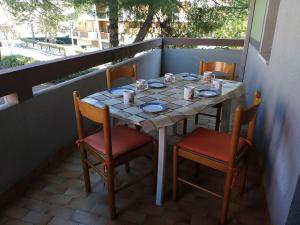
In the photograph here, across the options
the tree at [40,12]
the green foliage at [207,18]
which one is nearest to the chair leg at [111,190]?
the tree at [40,12]

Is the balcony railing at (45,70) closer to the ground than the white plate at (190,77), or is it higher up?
higher up

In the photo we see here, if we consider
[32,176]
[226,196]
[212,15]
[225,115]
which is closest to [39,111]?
[32,176]

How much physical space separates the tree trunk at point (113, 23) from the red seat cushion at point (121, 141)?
328cm

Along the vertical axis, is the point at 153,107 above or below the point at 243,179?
above

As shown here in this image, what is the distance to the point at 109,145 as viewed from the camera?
132 cm

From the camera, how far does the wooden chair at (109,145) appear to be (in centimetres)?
130

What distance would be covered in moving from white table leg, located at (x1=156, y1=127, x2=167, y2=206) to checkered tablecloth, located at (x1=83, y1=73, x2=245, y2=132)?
91mm

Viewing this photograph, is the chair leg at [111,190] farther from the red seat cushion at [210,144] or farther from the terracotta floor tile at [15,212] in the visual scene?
the terracotta floor tile at [15,212]

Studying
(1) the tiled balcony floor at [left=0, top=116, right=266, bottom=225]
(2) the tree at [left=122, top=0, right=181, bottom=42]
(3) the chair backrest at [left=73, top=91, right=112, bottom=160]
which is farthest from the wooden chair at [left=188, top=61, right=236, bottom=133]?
(2) the tree at [left=122, top=0, right=181, bottom=42]

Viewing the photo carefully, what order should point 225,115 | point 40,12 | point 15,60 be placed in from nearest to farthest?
point 225,115
point 40,12
point 15,60

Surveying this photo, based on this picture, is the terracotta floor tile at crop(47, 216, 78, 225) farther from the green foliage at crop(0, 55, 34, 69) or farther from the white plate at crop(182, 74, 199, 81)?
the green foliage at crop(0, 55, 34, 69)

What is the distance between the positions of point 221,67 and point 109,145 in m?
1.74

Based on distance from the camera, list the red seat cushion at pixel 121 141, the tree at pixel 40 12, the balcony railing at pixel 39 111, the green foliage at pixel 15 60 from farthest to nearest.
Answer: the green foliage at pixel 15 60 → the tree at pixel 40 12 → the balcony railing at pixel 39 111 → the red seat cushion at pixel 121 141

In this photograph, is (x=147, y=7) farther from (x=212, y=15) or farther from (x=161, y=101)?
(x=161, y=101)
